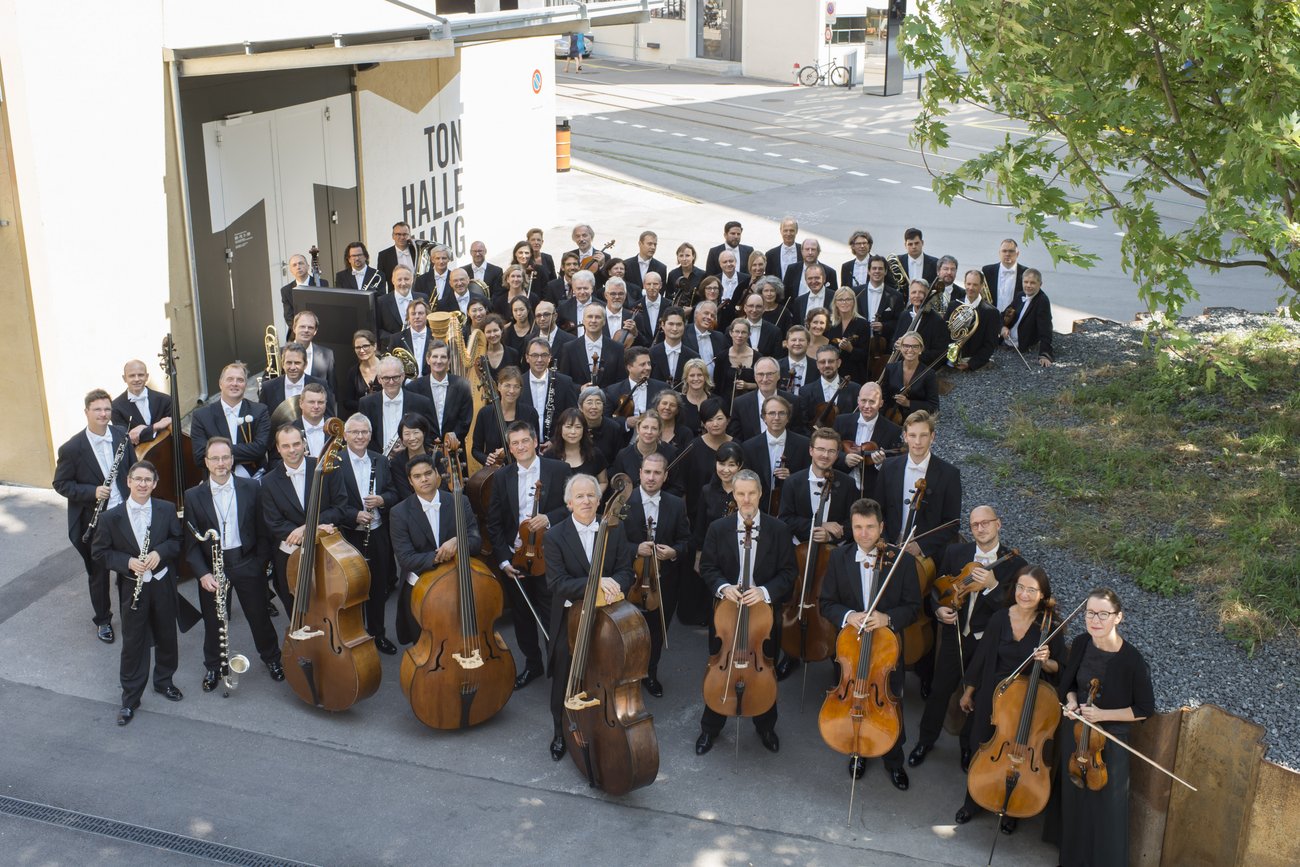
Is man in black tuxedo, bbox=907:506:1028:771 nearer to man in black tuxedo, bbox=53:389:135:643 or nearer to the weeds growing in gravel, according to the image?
Result: the weeds growing in gravel

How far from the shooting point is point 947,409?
Result: 11430mm

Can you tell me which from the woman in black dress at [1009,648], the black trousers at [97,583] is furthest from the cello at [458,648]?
the woman in black dress at [1009,648]

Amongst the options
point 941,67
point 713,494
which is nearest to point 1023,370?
point 941,67

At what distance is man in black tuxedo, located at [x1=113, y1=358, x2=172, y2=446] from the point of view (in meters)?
8.65

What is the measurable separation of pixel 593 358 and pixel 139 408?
10.9 feet

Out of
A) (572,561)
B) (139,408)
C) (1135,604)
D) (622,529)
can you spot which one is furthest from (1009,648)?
(139,408)

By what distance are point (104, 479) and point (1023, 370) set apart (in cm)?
808

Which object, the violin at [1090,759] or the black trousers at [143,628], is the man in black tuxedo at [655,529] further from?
the black trousers at [143,628]

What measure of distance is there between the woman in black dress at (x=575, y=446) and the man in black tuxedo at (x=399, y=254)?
14.8 ft

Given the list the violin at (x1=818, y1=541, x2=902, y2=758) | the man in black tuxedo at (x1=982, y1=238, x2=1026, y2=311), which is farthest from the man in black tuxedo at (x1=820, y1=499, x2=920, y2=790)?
the man in black tuxedo at (x1=982, y1=238, x2=1026, y2=311)

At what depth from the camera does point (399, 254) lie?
12562 millimetres

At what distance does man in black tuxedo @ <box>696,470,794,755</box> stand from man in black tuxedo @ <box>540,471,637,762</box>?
0.51m

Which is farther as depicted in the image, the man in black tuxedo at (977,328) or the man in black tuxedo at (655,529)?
the man in black tuxedo at (977,328)

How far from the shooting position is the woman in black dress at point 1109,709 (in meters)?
6.23
